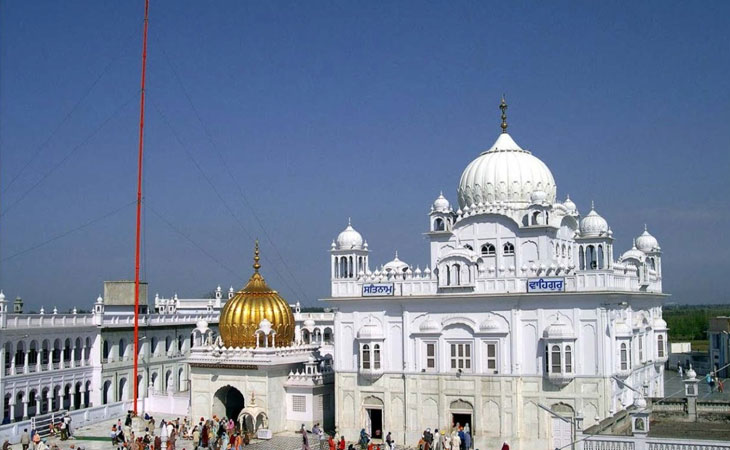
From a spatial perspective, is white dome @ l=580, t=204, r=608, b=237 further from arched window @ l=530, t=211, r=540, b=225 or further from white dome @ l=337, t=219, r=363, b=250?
white dome @ l=337, t=219, r=363, b=250

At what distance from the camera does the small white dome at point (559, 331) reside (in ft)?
100

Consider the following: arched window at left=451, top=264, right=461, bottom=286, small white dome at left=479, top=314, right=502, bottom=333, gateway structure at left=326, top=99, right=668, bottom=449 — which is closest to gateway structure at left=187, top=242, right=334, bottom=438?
gateway structure at left=326, top=99, right=668, bottom=449

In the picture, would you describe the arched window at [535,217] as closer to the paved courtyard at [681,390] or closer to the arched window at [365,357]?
the arched window at [365,357]

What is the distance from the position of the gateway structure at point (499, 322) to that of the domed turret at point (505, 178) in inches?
2.2

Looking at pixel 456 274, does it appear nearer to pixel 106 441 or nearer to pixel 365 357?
pixel 365 357

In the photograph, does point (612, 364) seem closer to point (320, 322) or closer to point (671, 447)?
point (671, 447)

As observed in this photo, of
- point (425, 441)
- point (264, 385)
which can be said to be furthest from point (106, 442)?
point (425, 441)

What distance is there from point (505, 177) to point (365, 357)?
9.46 metres

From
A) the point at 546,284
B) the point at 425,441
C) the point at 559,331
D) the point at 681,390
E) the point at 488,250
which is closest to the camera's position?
the point at 559,331

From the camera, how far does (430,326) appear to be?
33125 mm

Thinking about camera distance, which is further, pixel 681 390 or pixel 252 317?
pixel 681 390

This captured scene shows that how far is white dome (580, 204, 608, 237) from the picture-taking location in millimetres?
32031

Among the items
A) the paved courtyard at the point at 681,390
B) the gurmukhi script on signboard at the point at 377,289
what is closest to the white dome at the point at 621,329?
the paved courtyard at the point at 681,390

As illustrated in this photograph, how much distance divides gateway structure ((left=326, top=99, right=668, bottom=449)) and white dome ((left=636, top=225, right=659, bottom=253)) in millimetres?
2365
